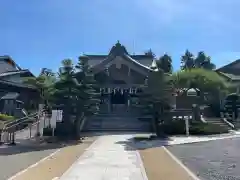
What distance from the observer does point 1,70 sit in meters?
40.4

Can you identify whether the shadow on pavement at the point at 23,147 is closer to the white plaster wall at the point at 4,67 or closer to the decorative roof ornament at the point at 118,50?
the decorative roof ornament at the point at 118,50

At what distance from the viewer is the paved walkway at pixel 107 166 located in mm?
9158

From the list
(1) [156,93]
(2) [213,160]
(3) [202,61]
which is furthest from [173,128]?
(3) [202,61]

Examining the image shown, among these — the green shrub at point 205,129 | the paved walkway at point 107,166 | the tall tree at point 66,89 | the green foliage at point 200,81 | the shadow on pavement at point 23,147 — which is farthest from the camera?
the green foliage at point 200,81

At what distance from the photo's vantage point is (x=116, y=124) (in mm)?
28000

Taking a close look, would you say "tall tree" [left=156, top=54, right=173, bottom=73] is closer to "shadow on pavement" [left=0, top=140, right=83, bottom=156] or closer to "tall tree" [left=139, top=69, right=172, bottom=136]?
"tall tree" [left=139, top=69, right=172, bottom=136]

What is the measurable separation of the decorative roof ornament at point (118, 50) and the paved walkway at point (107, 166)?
20825 mm

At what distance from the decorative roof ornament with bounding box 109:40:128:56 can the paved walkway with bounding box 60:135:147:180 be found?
20.8 metres

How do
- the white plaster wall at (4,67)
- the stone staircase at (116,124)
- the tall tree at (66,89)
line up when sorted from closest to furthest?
the tall tree at (66,89) < the stone staircase at (116,124) < the white plaster wall at (4,67)

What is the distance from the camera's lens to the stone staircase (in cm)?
2683

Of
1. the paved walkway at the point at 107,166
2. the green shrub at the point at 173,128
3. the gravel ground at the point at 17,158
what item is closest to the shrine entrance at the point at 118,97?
the green shrub at the point at 173,128

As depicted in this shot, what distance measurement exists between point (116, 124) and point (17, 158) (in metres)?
15.5


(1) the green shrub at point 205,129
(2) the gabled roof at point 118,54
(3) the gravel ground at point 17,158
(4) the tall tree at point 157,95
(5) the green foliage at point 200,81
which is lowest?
(3) the gravel ground at point 17,158

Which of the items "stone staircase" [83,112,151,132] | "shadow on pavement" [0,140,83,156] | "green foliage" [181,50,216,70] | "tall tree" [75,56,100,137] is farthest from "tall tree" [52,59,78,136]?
"green foliage" [181,50,216,70]
